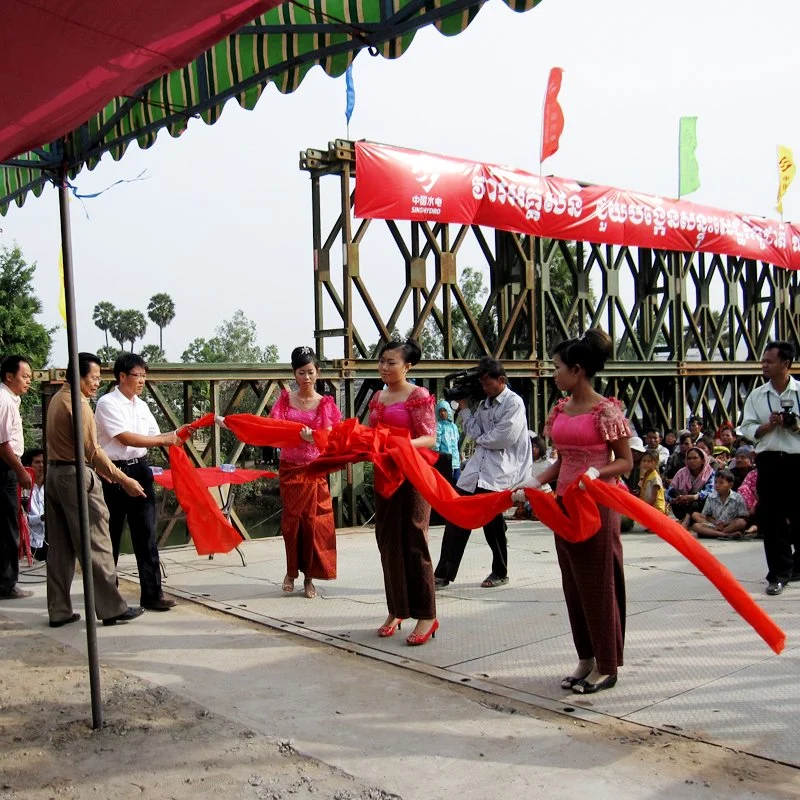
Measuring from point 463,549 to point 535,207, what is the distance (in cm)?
642

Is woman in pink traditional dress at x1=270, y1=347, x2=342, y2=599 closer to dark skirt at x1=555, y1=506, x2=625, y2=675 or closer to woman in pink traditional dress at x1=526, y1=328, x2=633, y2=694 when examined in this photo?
A: woman in pink traditional dress at x1=526, y1=328, x2=633, y2=694

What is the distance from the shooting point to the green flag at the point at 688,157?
15320 mm

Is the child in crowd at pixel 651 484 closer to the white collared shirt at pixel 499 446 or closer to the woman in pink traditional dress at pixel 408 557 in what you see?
the white collared shirt at pixel 499 446

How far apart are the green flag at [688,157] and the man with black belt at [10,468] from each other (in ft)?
39.4

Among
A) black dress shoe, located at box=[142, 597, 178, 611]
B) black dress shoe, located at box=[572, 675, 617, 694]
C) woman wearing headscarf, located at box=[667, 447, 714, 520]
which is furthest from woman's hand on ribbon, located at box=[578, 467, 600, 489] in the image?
woman wearing headscarf, located at box=[667, 447, 714, 520]

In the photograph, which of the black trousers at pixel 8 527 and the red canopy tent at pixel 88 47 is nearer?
the red canopy tent at pixel 88 47

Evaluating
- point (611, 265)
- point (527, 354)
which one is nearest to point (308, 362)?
point (527, 354)

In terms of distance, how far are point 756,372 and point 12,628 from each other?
14611 mm

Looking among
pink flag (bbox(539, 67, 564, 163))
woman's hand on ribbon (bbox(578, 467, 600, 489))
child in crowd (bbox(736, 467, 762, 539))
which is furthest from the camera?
pink flag (bbox(539, 67, 564, 163))

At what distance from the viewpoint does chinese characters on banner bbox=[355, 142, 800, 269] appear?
10.0 metres

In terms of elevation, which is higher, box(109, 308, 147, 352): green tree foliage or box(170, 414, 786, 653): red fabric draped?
box(109, 308, 147, 352): green tree foliage

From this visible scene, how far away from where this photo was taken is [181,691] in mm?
4406

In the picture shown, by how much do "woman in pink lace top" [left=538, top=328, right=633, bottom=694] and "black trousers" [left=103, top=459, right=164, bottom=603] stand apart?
305 centimetres

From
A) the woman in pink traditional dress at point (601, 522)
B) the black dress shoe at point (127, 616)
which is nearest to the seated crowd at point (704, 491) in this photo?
the woman in pink traditional dress at point (601, 522)
